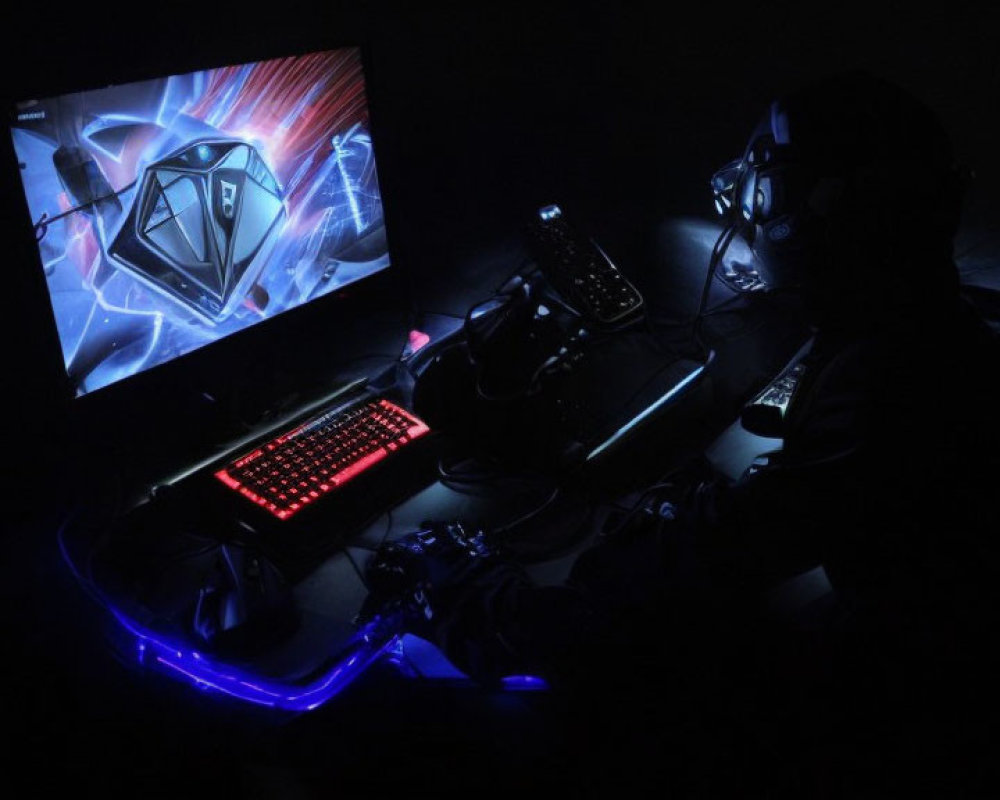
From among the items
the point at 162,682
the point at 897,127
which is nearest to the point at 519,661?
the point at 162,682

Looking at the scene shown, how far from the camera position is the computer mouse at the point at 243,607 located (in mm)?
904

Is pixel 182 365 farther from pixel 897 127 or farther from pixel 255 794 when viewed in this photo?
pixel 897 127

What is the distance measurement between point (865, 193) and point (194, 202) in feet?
2.76

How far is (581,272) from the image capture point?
1510 mm

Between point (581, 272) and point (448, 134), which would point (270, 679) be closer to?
point (581, 272)

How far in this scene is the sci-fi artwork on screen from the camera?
0.97 meters

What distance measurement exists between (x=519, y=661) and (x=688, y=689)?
186mm

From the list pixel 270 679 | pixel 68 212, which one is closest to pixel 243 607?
pixel 270 679

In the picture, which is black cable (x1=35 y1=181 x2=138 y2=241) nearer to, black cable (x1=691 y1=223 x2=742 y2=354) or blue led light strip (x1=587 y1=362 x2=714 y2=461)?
blue led light strip (x1=587 y1=362 x2=714 y2=461)

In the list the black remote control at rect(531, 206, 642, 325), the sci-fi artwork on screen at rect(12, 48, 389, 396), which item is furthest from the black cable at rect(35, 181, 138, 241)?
the black remote control at rect(531, 206, 642, 325)

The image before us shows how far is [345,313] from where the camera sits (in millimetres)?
1535

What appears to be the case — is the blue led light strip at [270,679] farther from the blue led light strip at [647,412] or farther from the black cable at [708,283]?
the black cable at [708,283]

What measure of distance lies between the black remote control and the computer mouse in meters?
0.74

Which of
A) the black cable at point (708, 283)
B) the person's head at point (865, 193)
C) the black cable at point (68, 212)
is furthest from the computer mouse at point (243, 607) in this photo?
the black cable at point (708, 283)
